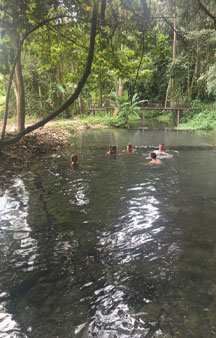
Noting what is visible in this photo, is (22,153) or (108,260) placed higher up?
(22,153)

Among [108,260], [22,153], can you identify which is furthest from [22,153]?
[108,260]

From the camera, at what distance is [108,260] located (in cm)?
396

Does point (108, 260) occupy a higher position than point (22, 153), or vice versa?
point (22, 153)

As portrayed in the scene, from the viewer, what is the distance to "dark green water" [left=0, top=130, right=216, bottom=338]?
2.82 m

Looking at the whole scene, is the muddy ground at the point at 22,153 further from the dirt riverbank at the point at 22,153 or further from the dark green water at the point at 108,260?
the dark green water at the point at 108,260

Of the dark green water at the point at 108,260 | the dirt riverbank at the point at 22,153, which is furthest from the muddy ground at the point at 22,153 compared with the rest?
the dark green water at the point at 108,260

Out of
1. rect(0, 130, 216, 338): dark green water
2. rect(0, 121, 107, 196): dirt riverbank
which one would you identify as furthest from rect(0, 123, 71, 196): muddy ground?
rect(0, 130, 216, 338): dark green water

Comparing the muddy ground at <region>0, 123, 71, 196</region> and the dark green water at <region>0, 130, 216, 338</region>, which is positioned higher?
the muddy ground at <region>0, 123, 71, 196</region>

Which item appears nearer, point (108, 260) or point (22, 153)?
point (108, 260)

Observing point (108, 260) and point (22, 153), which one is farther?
point (22, 153)

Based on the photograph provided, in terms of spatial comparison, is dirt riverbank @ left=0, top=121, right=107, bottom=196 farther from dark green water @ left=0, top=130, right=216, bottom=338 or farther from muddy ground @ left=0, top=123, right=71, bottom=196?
dark green water @ left=0, top=130, right=216, bottom=338

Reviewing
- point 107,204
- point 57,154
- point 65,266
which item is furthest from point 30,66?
point 65,266

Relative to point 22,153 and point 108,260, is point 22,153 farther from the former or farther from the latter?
point 108,260

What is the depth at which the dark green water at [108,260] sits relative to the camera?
2818 mm
